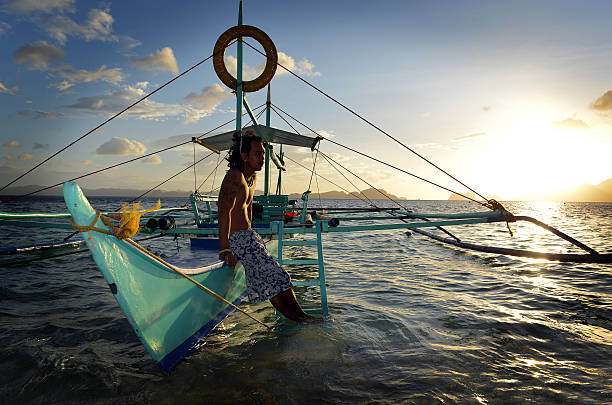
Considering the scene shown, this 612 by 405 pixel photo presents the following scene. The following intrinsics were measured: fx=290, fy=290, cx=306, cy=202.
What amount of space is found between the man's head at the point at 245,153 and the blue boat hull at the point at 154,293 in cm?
136

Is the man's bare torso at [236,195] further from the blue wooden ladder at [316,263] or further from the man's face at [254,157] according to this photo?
the blue wooden ladder at [316,263]

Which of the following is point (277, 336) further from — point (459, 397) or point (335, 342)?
point (459, 397)

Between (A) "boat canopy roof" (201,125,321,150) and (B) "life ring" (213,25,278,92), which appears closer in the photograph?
(B) "life ring" (213,25,278,92)

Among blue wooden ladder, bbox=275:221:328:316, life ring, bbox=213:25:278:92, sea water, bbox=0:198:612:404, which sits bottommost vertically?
sea water, bbox=0:198:612:404

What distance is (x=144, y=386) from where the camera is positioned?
2.90 meters

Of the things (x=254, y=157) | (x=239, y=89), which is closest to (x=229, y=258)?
(x=254, y=157)

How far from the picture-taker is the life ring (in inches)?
374

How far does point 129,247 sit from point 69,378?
6.24ft

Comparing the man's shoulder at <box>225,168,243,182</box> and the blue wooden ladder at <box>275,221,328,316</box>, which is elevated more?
the man's shoulder at <box>225,168,243,182</box>

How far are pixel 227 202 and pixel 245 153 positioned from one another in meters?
0.78

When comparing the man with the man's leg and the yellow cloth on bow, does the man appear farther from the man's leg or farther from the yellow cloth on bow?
the yellow cloth on bow

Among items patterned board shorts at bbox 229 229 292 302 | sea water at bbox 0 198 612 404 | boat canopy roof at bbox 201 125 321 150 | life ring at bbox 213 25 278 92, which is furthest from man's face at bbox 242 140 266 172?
boat canopy roof at bbox 201 125 321 150

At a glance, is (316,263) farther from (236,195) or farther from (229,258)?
(236,195)

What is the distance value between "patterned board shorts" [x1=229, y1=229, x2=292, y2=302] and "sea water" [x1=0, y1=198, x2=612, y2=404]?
697 millimetres
